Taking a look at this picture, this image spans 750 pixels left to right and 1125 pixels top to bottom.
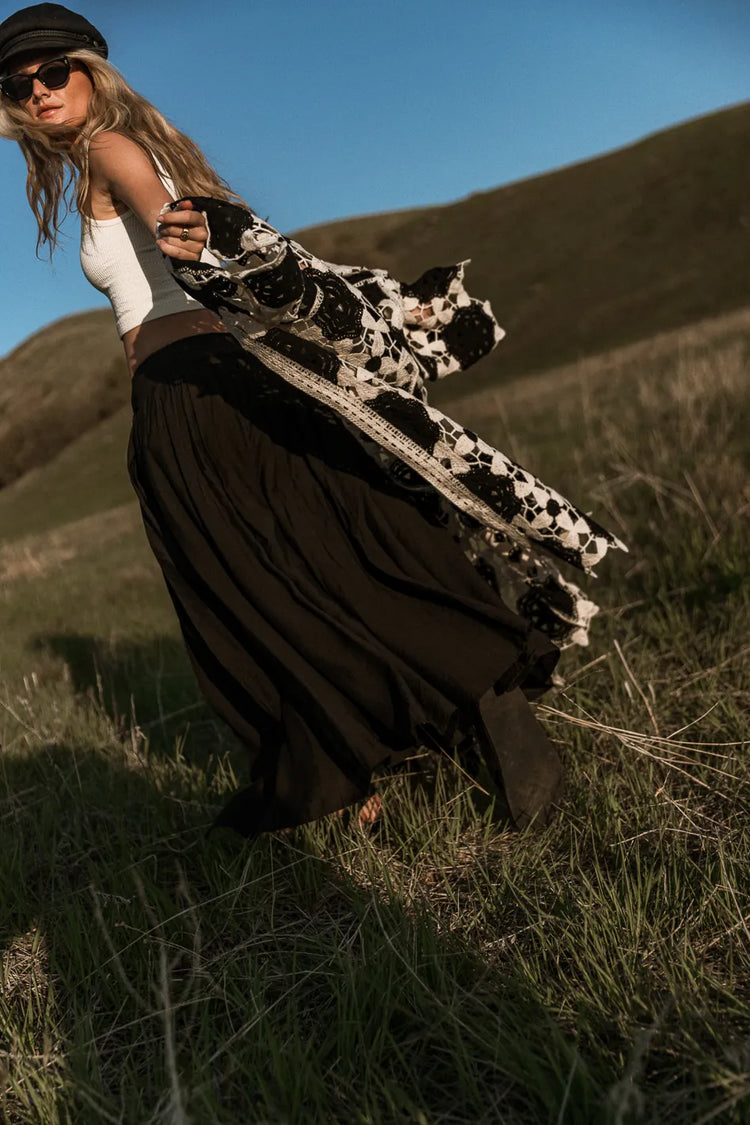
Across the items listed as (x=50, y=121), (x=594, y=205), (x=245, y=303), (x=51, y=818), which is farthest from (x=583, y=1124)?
(x=594, y=205)

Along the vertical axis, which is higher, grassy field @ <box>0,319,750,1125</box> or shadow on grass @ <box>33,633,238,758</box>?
grassy field @ <box>0,319,750,1125</box>

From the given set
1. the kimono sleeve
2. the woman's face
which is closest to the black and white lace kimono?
the kimono sleeve

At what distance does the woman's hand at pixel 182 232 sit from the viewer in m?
2.41

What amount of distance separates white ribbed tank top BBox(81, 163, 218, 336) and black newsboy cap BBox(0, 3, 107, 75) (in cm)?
48

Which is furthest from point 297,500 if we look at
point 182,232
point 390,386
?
point 182,232

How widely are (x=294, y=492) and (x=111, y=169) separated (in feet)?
3.58

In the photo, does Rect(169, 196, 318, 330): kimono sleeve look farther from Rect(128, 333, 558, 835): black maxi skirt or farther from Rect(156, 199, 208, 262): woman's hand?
Rect(128, 333, 558, 835): black maxi skirt

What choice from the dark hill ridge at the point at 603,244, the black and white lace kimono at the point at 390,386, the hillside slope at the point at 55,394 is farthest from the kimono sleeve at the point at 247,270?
the hillside slope at the point at 55,394

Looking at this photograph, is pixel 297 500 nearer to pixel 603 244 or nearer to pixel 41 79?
pixel 41 79

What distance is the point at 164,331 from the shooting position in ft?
9.78

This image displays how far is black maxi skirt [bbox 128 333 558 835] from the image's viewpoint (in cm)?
268

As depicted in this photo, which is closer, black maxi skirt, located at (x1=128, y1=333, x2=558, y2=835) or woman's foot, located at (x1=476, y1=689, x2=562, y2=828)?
black maxi skirt, located at (x1=128, y1=333, x2=558, y2=835)

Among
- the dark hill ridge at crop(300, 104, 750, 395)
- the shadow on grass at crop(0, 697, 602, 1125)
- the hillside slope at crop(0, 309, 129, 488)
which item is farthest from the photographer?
the hillside slope at crop(0, 309, 129, 488)

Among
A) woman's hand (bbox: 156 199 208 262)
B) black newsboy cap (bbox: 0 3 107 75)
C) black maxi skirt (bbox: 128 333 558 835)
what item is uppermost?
black newsboy cap (bbox: 0 3 107 75)
